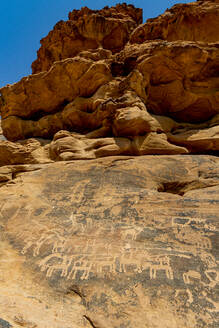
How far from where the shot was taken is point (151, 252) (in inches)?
134

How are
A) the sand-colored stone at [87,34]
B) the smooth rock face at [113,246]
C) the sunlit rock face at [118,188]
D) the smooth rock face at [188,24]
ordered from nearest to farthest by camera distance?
the smooth rock face at [113,246] < the sunlit rock face at [118,188] < the smooth rock face at [188,24] < the sand-colored stone at [87,34]

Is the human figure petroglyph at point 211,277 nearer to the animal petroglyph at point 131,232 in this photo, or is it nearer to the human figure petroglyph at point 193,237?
the human figure petroglyph at point 193,237

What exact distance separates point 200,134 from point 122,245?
17.9ft

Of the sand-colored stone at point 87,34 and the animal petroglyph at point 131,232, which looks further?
the sand-colored stone at point 87,34

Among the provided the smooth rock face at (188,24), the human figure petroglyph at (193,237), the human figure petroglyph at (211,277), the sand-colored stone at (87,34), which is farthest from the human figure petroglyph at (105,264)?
the sand-colored stone at (87,34)

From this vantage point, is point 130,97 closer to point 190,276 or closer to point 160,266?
point 160,266

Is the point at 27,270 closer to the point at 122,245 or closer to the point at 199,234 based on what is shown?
the point at 122,245

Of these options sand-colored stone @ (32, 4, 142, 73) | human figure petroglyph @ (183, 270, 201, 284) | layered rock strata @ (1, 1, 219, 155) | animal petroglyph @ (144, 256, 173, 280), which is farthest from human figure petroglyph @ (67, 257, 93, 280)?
sand-colored stone @ (32, 4, 142, 73)

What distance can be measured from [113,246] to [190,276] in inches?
54.2

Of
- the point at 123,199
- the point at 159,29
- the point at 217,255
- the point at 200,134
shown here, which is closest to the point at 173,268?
the point at 217,255

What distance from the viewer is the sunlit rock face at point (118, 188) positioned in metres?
2.81

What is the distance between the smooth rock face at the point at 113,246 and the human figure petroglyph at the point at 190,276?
0.01 metres

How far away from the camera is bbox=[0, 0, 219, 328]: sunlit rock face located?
2.81 meters

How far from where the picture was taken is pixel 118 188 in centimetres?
492
